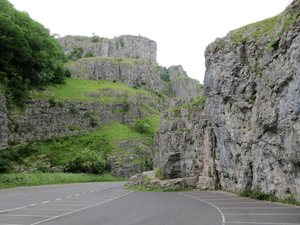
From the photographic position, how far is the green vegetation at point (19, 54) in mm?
44956

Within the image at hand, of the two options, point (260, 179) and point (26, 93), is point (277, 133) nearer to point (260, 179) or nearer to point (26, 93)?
point (260, 179)

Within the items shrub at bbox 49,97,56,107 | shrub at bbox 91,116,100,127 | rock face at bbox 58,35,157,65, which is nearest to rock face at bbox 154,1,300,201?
shrub at bbox 49,97,56,107

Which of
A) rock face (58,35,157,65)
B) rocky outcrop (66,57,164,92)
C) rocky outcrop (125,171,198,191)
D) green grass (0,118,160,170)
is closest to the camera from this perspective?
rocky outcrop (125,171,198,191)

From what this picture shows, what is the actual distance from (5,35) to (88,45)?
93473mm

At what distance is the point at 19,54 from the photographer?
50094 millimetres

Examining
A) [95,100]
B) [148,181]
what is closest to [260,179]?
[148,181]

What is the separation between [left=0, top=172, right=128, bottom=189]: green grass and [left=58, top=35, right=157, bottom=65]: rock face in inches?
4031

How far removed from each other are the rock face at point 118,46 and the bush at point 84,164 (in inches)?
3897

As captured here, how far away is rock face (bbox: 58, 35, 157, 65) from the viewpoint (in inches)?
5197

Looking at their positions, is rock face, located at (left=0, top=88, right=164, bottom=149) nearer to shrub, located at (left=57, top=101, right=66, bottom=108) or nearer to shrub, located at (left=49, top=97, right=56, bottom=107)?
shrub, located at (left=57, top=101, right=66, bottom=108)

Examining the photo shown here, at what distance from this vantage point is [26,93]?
51406mm

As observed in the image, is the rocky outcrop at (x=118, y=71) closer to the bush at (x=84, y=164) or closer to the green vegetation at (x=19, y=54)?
the green vegetation at (x=19, y=54)

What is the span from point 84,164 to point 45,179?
10513 millimetres

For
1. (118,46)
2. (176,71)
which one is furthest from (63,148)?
(176,71)
